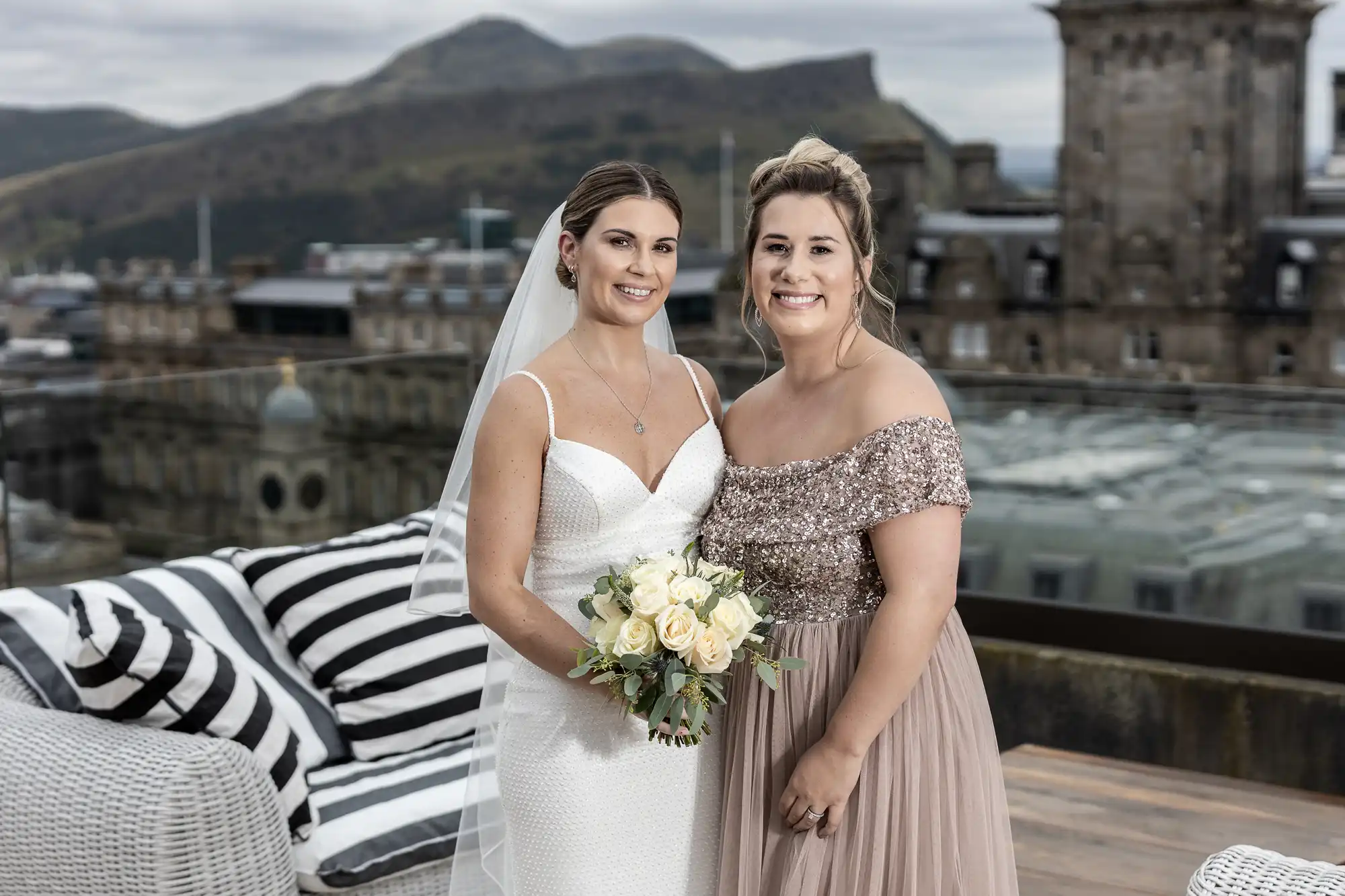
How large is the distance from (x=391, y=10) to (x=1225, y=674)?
8530cm

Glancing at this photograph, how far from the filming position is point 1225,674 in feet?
13.8

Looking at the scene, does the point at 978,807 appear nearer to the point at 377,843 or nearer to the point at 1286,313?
the point at 377,843

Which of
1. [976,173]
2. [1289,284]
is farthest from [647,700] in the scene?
[976,173]

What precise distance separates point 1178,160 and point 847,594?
2310 inches

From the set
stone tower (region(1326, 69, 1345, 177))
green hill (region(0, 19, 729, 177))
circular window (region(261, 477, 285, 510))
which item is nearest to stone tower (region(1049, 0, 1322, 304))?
stone tower (region(1326, 69, 1345, 177))

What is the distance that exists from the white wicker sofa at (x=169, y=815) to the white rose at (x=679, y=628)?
0.99m

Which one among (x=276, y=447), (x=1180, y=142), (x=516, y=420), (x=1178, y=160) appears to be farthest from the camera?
(x=1178, y=160)

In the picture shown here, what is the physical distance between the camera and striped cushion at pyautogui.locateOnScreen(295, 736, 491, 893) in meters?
2.64

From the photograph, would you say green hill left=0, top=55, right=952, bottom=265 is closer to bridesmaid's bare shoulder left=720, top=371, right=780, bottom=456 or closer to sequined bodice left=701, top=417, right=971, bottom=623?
bridesmaid's bare shoulder left=720, top=371, right=780, bottom=456

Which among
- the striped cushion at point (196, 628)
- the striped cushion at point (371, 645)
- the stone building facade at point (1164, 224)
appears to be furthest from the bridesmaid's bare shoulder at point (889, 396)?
the stone building facade at point (1164, 224)

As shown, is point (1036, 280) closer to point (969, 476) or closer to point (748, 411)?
point (969, 476)

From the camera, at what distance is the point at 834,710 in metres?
1.97

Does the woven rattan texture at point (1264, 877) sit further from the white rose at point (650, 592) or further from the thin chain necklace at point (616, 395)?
the thin chain necklace at point (616, 395)

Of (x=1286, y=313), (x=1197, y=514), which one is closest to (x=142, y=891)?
(x=1197, y=514)
